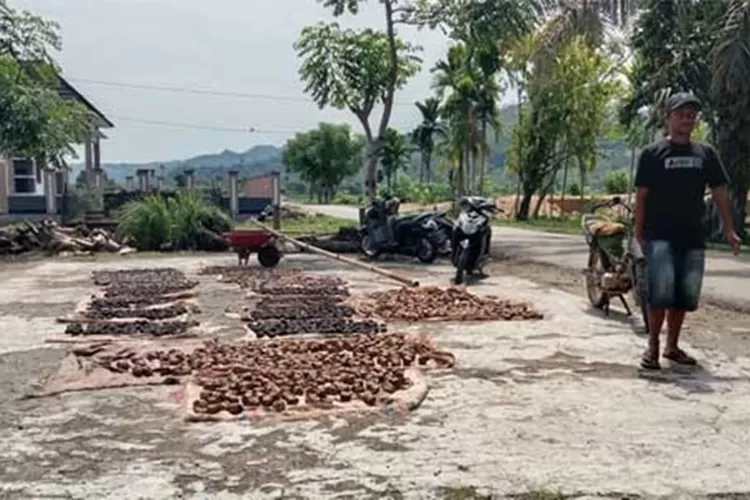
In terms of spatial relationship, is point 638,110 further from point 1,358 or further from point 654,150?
point 1,358

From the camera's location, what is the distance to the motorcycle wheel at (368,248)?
1552 cm

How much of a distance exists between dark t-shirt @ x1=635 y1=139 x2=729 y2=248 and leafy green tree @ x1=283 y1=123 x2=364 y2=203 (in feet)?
192

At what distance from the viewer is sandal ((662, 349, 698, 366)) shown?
21.0ft

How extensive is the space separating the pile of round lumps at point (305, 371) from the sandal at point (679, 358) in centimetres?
158

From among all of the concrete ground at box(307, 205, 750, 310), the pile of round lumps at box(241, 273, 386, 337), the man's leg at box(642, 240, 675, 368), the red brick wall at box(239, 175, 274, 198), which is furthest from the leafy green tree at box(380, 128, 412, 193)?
the man's leg at box(642, 240, 675, 368)

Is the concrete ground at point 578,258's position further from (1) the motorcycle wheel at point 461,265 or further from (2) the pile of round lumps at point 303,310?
(2) the pile of round lumps at point 303,310

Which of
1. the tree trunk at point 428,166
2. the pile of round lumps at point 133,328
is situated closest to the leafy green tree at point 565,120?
the tree trunk at point 428,166

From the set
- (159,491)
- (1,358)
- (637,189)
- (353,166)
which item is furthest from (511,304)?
(353,166)

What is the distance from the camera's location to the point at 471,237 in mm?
12062

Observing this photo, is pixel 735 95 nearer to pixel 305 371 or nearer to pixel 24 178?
pixel 305 371

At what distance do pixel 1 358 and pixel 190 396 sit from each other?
226 cm

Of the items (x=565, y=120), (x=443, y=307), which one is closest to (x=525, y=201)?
(x=565, y=120)

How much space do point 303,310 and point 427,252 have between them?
20.4ft

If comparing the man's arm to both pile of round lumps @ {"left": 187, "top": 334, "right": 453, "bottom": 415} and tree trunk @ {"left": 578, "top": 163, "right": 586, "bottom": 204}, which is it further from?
tree trunk @ {"left": 578, "top": 163, "right": 586, "bottom": 204}
